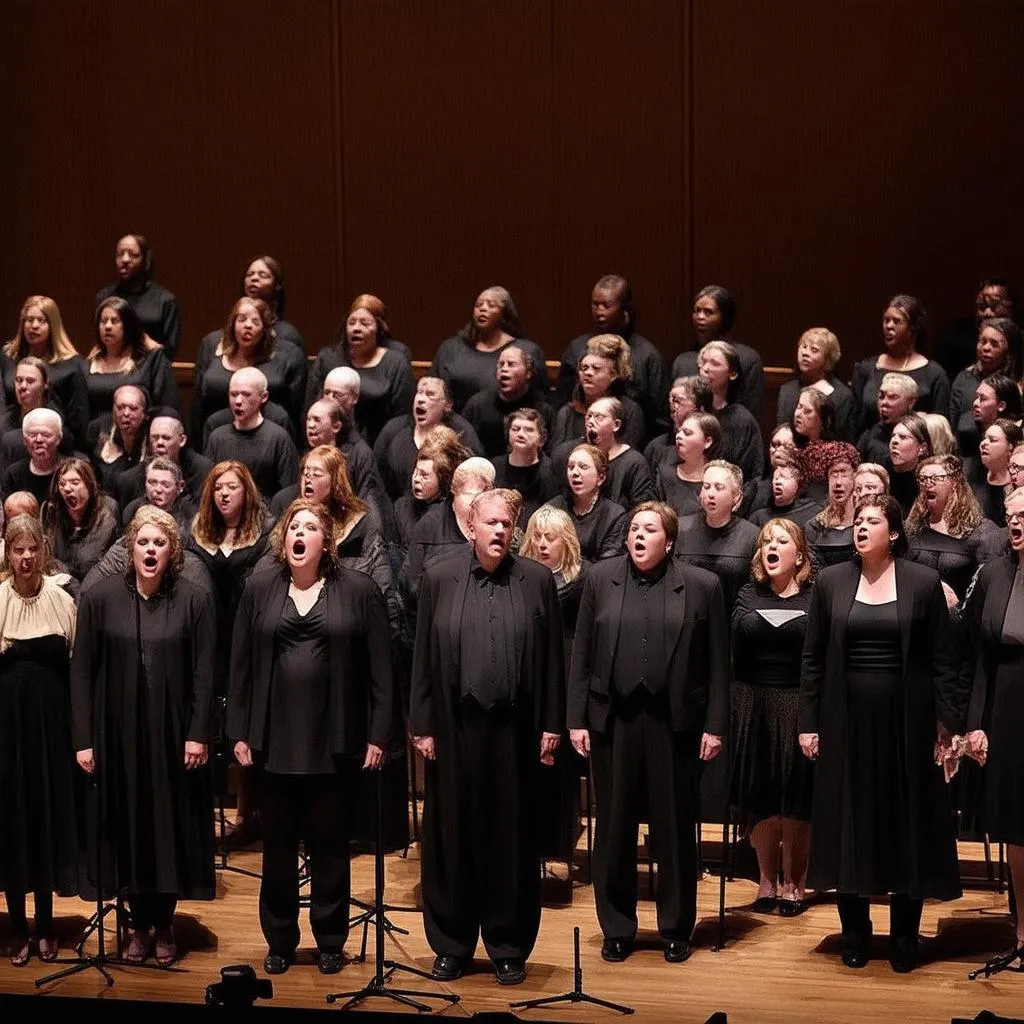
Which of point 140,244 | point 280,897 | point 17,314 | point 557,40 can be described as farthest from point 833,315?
point 280,897

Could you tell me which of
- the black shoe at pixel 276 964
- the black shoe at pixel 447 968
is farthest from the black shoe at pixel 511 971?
the black shoe at pixel 276 964

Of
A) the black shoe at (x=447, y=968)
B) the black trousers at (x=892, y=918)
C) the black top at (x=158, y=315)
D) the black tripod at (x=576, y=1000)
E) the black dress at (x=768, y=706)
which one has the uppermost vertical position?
the black top at (x=158, y=315)

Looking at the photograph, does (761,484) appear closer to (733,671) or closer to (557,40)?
(733,671)

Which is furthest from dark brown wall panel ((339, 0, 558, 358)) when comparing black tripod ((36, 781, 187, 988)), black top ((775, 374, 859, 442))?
black tripod ((36, 781, 187, 988))

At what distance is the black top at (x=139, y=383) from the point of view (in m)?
7.88

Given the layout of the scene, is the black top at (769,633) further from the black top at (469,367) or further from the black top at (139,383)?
the black top at (139,383)

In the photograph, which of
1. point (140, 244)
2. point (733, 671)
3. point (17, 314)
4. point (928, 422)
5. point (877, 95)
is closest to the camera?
point (733, 671)

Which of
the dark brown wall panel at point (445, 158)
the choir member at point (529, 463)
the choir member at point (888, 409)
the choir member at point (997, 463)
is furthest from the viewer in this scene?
the dark brown wall panel at point (445, 158)

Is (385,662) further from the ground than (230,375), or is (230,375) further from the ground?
(230,375)

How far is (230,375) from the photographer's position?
306 inches

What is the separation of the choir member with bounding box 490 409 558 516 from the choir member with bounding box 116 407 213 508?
106 centimetres

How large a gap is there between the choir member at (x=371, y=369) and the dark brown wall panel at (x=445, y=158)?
189 centimetres

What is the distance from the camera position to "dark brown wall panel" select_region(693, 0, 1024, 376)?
9.12 m

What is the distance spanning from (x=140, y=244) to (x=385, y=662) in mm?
3454
